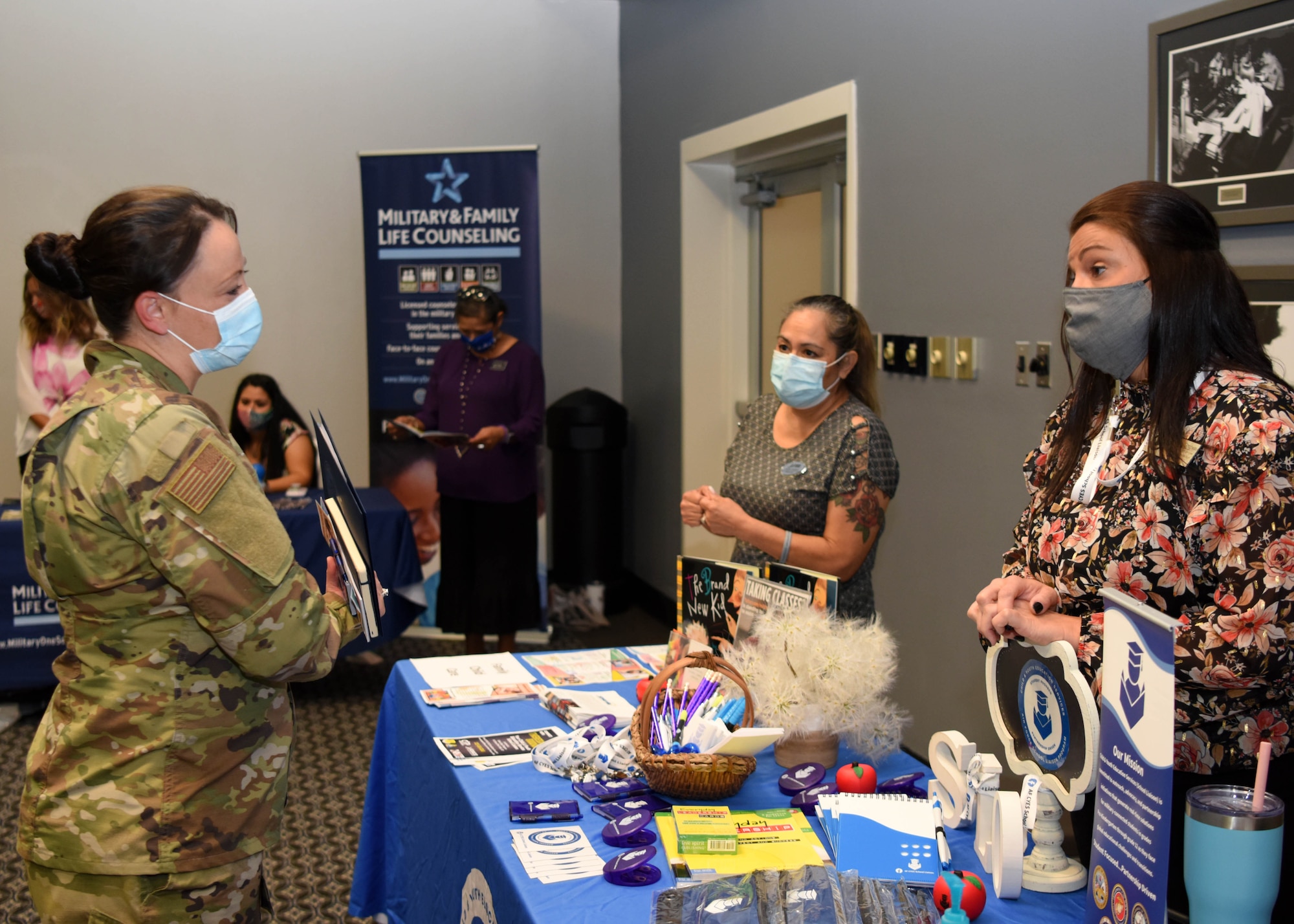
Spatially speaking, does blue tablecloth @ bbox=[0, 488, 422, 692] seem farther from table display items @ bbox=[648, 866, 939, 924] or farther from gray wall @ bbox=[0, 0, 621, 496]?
table display items @ bbox=[648, 866, 939, 924]

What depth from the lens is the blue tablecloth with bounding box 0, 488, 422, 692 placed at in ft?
12.8

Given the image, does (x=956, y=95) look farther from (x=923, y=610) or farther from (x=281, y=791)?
(x=281, y=791)

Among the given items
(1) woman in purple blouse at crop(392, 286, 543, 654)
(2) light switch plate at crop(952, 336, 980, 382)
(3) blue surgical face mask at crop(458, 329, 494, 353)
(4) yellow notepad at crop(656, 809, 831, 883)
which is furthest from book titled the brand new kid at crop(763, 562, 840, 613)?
(3) blue surgical face mask at crop(458, 329, 494, 353)

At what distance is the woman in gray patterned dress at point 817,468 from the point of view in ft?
7.52

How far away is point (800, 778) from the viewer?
1.60m

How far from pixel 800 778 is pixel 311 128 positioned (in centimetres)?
500

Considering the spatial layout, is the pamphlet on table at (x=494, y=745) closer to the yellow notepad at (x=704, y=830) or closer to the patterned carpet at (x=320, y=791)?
the yellow notepad at (x=704, y=830)

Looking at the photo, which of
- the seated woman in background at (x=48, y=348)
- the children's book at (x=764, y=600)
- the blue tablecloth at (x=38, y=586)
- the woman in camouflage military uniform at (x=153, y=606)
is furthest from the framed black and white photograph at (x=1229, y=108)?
the seated woman in background at (x=48, y=348)

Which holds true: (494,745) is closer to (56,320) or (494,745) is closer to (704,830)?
(704,830)

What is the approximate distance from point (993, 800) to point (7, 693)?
4314 millimetres

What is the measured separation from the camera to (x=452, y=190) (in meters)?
5.07

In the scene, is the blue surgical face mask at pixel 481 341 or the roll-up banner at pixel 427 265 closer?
the blue surgical face mask at pixel 481 341

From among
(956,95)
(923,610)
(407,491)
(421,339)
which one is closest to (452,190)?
(421,339)

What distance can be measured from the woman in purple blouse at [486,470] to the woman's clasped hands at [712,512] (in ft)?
6.69
